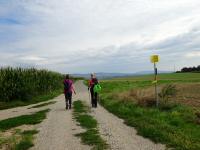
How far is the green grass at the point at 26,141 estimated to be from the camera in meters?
9.83

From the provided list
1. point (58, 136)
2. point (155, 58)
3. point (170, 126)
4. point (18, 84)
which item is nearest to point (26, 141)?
point (58, 136)

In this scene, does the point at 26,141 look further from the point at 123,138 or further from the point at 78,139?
the point at 123,138

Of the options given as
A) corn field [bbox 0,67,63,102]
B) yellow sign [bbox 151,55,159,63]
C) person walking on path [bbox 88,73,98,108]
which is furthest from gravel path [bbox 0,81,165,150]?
corn field [bbox 0,67,63,102]

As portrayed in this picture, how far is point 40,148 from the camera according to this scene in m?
9.65

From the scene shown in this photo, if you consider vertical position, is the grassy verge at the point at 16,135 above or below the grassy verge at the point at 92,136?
below

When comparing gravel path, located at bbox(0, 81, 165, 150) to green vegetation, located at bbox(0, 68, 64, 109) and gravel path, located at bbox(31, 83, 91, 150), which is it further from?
green vegetation, located at bbox(0, 68, 64, 109)

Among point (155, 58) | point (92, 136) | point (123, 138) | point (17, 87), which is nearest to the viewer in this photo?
point (123, 138)

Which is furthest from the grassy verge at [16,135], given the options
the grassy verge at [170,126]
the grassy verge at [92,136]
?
the grassy verge at [170,126]

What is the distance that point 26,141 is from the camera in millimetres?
10594

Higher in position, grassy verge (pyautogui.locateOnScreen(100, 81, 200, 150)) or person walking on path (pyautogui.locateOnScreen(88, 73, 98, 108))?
person walking on path (pyautogui.locateOnScreen(88, 73, 98, 108))

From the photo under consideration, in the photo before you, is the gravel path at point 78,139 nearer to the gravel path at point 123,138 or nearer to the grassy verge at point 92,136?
the gravel path at point 123,138

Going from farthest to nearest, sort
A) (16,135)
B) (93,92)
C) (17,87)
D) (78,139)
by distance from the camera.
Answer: (17,87) → (93,92) → (16,135) → (78,139)

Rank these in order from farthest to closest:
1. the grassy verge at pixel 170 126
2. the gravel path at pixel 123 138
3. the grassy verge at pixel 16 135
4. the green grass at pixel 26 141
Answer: the grassy verge at pixel 16 135, the green grass at pixel 26 141, the grassy verge at pixel 170 126, the gravel path at pixel 123 138

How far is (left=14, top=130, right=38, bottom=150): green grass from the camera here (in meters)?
9.83
